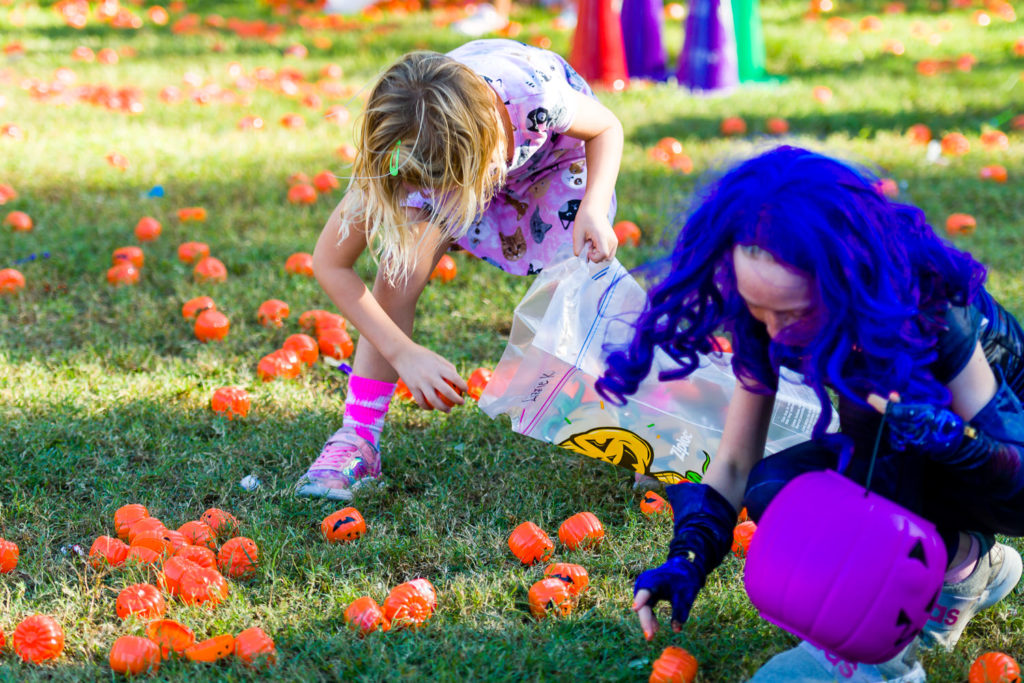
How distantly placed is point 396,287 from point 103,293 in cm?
177

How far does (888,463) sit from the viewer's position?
1856 mm

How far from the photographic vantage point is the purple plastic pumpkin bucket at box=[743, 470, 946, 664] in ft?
5.34

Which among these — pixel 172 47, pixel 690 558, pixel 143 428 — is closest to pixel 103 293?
pixel 143 428

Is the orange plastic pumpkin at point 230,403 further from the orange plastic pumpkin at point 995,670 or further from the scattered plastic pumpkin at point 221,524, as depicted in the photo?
the orange plastic pumpkin at point 995,670

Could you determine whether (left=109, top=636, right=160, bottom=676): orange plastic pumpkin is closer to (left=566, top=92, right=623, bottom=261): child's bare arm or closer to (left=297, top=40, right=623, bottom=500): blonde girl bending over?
(left=297, top=40, right=623, bottom=500): blonde girl bending over

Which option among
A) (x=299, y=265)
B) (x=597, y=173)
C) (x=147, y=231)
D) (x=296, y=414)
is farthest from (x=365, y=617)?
Answer: (x=147, y=231)

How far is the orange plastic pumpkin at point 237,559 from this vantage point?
2.37m

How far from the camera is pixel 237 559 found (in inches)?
93.6

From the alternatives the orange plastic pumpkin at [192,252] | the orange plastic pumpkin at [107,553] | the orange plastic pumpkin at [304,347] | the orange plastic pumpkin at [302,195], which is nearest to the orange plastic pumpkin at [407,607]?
the orange plastic pumpkin at [107,553]

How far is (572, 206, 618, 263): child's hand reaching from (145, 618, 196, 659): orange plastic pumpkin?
1292mm

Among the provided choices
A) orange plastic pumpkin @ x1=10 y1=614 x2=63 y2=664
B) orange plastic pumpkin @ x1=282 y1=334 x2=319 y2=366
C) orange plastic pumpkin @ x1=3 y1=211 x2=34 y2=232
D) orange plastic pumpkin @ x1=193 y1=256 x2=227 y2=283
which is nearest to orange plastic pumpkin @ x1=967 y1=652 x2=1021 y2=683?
orange plastic pumpkin @ x1=10 y1=614 x2=63 y2=664

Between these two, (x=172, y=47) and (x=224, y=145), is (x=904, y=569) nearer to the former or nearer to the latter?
(x=224, y=145)

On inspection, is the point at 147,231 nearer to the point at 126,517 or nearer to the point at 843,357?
the point at 126,517

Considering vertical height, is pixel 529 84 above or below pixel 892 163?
above
